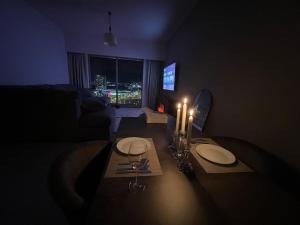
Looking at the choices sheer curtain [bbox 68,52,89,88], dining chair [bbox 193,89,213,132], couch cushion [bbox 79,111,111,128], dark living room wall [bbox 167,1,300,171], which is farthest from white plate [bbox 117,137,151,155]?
sheer curtain [bbox 68,52,89,88]

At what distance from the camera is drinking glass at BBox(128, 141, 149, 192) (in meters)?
0.58

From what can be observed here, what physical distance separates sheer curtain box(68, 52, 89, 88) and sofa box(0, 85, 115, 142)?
238cm

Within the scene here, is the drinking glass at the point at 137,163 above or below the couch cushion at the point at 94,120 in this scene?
above

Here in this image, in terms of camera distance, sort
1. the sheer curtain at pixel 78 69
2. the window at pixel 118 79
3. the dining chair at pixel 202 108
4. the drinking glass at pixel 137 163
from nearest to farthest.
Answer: the drinking glass at pixel 137 163
the dining chair at pixel 202 108
the sheer curtain at pixel 78 69
the window at pixel 118 79

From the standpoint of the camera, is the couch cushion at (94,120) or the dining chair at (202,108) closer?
the dining chair at (202,108)

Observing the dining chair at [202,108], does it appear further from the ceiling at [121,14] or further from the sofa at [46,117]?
Result: the ceiling at [121,14]

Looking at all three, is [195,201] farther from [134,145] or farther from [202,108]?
[202,108]

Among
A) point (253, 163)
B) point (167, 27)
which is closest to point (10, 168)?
point (253, 163)

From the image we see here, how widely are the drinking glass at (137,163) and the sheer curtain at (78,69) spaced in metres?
4.41

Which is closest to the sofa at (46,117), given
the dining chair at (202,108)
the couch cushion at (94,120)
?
the couch cushion at (94,120)

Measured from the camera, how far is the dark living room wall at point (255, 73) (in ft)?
2.94

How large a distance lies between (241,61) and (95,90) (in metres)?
4.62

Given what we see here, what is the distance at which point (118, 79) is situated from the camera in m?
4.87

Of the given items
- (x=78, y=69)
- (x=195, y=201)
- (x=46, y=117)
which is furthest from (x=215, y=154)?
(x=78, y=69)
